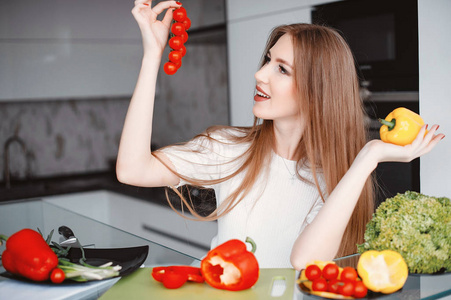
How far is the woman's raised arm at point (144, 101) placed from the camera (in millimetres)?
1537

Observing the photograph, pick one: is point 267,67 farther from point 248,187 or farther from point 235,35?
point 235,35

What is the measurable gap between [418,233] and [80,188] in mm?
3112

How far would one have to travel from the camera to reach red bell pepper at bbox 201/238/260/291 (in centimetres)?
111

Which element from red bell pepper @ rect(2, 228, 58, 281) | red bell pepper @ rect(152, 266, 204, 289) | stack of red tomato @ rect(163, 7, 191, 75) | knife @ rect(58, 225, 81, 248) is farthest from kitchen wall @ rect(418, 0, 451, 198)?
red bell pepper @ rect(2, 228, 58, 281)

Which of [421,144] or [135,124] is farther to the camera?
[135,124]

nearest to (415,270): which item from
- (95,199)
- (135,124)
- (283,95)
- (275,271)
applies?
(275,271)

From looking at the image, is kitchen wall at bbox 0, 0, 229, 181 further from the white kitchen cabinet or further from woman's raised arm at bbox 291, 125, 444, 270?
woman's raised arm at bbox 291, 125, 444, 270

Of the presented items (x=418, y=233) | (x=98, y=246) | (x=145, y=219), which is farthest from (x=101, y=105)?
(x=418, y=233)

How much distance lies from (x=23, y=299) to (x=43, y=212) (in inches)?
34.0

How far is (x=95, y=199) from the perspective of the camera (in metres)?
3.97

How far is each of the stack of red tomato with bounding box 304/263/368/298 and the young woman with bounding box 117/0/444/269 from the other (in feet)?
0.98

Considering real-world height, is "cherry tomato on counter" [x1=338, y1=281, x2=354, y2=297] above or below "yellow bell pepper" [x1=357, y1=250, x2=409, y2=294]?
below

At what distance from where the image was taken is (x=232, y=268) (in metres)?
1.12

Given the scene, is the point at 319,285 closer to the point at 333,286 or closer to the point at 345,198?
the point at 333,286
